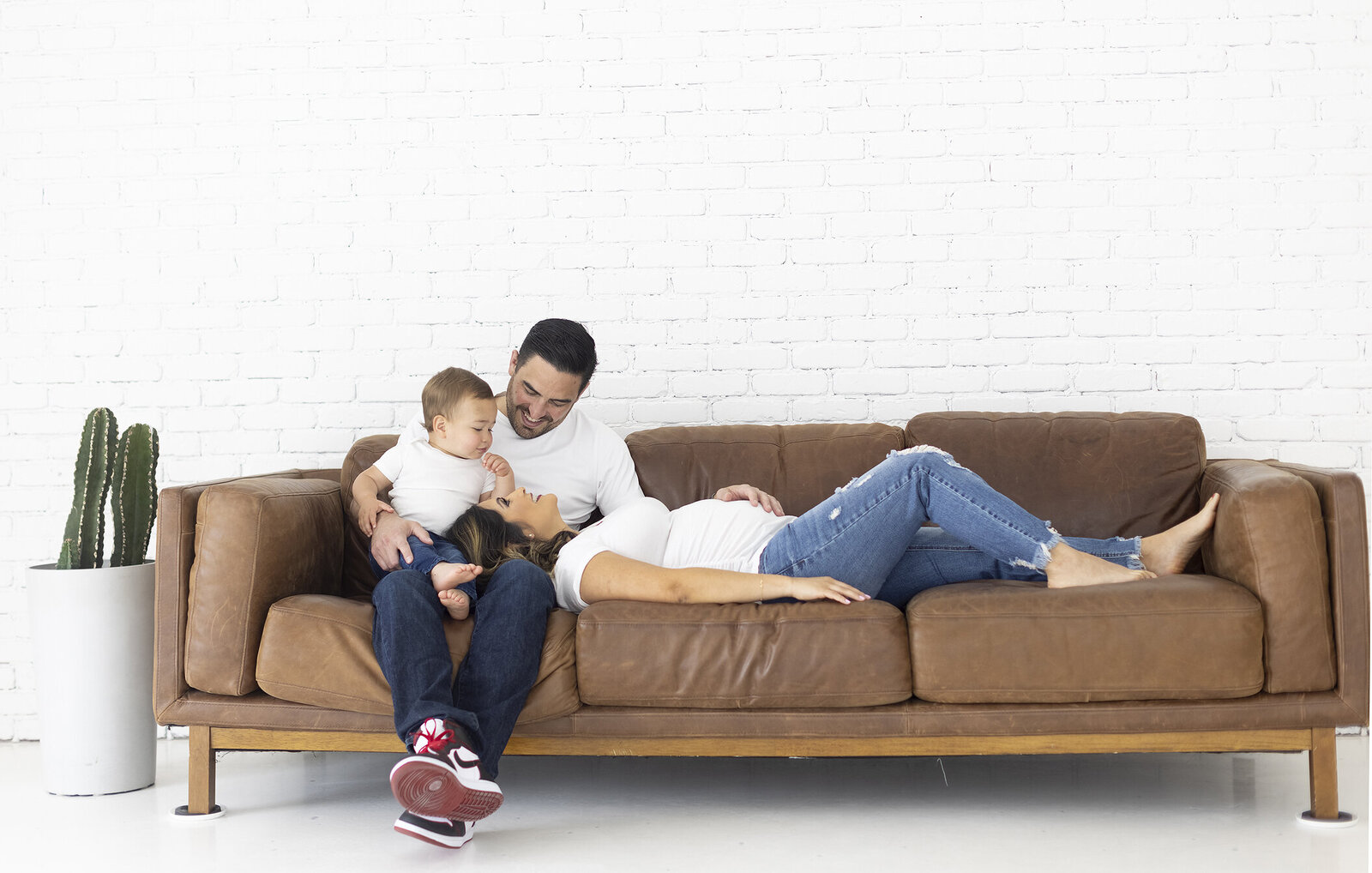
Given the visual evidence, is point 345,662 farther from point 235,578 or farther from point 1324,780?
point 1324,780

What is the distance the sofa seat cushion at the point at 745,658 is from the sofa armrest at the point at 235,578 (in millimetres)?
695

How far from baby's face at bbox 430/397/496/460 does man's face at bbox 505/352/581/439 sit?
3.8 inches

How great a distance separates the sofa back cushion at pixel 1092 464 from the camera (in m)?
2.74

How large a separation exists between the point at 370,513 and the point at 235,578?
34 cm

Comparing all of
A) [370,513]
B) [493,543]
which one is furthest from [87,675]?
[493,543]

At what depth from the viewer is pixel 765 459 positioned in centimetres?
289

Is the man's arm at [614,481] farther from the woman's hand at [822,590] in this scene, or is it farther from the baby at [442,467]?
the woman's hand at [822,590]

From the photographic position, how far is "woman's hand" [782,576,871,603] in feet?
7.36

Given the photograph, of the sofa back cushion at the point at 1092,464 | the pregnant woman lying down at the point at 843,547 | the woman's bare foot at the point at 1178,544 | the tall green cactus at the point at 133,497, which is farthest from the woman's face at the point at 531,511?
the woman's bare foot at the point at 1178,544

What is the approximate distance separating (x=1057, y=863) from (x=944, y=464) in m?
0.81

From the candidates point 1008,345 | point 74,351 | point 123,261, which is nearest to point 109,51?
point 123,261

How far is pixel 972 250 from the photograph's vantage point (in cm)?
316

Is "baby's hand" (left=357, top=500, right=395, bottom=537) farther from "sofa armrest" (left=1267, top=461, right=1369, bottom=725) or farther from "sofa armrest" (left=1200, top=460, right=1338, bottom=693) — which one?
"sofa armrest" (left=1267, top=461, right=1369, bottom=725)

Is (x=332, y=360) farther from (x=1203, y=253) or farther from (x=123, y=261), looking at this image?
(x=1203, y=253)
